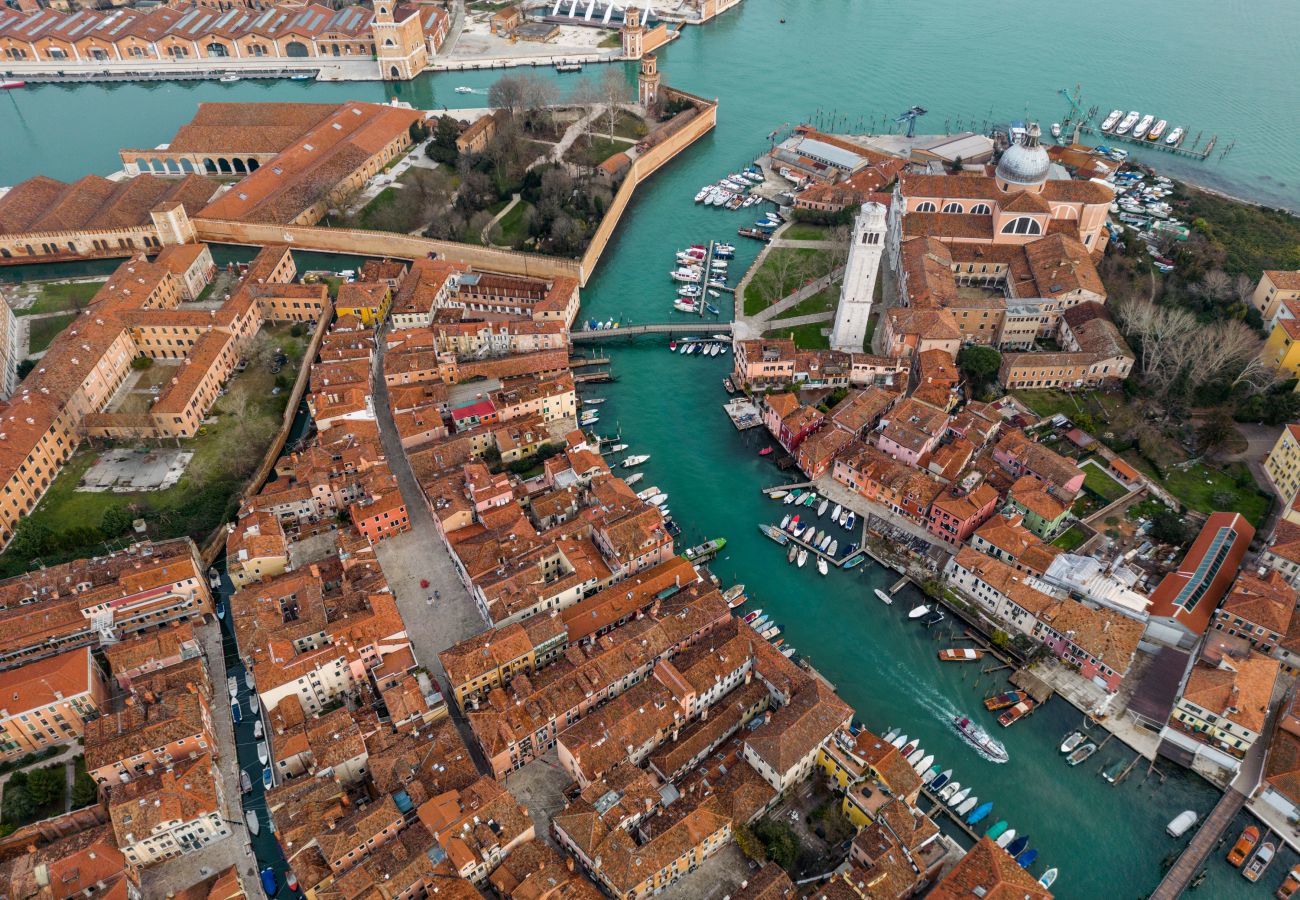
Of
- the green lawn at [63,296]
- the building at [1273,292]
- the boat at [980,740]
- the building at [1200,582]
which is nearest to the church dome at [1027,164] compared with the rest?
the building at [1273,292]

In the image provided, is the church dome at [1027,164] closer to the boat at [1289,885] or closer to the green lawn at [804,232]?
the green lawn at [804,232]

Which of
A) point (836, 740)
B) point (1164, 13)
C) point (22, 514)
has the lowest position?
point (22, 514)

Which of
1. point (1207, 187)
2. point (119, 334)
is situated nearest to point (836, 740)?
point (119, 334)

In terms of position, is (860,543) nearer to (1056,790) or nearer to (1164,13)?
(1056,790)

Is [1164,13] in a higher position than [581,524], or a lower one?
higher

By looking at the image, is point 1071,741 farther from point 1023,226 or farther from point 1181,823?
point 1023,226

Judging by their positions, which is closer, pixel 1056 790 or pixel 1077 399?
pixel 1056 790
